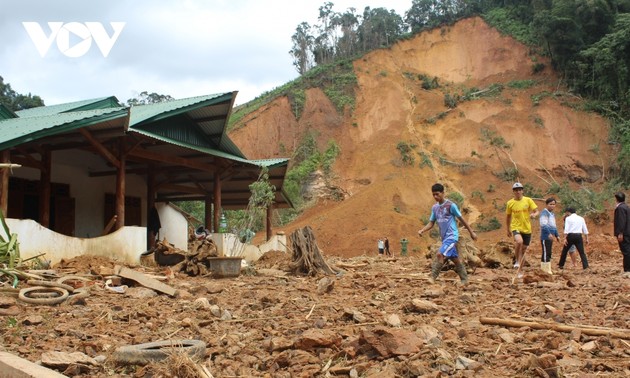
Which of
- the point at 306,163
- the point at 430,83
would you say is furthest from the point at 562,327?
the point at 430,83

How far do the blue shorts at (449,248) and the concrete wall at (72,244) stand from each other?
695cm

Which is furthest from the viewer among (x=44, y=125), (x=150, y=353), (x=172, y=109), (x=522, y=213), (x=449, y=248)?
(x=172, y=109)

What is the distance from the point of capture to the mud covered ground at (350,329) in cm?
355

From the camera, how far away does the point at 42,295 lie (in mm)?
6742

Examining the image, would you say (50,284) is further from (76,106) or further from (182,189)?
(182,189)

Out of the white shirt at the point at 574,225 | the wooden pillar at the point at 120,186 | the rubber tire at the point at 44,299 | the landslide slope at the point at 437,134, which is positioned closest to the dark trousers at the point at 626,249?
the white shirt at the point at 574,225

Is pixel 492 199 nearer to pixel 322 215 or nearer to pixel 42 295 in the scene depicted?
pixel 322 215

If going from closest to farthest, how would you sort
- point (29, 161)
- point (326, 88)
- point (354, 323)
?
point (354, 323) → point (29, 161) → point (326, 88)

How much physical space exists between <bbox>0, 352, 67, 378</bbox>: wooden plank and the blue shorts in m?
5.59

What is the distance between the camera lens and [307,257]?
11.0m

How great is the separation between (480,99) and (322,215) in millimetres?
17665

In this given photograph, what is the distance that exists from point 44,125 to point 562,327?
362 inches

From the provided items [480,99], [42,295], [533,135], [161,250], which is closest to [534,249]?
[161,250]

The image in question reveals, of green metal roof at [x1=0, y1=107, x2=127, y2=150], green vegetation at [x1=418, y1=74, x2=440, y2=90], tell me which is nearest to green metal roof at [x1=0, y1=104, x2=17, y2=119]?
green metal roof at [x1=0, y1=107, x2=127, y2=150]
